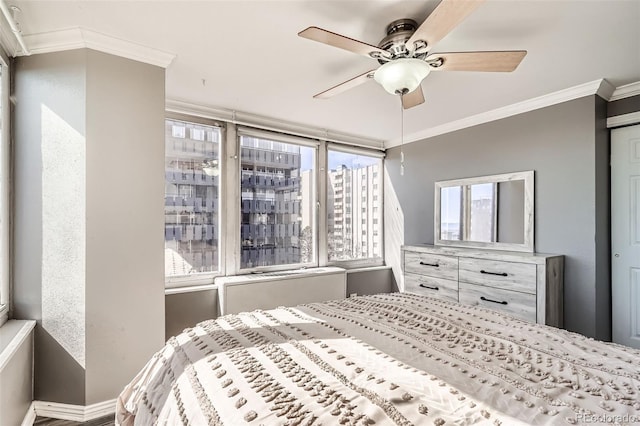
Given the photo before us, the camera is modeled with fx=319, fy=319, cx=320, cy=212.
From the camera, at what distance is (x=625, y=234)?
2643 mm

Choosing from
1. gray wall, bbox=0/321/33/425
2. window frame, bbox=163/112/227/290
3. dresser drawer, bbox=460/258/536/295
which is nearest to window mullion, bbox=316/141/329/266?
window frame, bbox=163/112/227/290

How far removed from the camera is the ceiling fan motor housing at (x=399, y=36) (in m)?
1.73

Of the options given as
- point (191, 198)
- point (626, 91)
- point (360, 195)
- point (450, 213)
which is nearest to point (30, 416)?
point (191, 198)

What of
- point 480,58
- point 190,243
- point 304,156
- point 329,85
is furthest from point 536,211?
point 190,243

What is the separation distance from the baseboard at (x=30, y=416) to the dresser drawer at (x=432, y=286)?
10.9 ft

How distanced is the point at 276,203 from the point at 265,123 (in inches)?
35.5

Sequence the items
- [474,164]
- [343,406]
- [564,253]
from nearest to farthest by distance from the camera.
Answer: [343,406] < [564,253] < [474,164]

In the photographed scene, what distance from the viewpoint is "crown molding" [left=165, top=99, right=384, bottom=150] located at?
9.93 feet

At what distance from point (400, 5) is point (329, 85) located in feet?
3.38

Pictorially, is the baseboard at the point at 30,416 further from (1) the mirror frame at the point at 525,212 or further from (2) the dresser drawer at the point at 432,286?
(1) the mirror frame at the point at 525,212

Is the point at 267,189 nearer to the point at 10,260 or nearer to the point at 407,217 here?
the point at 407,217

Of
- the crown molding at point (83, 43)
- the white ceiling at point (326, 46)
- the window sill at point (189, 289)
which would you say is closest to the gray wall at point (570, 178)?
the white ceiling at point (326, 46)

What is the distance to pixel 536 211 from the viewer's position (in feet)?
9.82

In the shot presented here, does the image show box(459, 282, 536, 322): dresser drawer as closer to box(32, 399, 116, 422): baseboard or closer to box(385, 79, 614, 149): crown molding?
box(385, 79, 614, 149): crown molding
